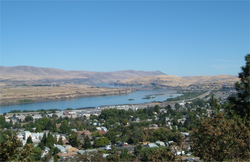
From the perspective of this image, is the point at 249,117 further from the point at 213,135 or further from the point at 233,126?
the point at 213,135

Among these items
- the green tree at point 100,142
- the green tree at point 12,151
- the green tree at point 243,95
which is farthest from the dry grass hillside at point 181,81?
the green tree at point 12,151

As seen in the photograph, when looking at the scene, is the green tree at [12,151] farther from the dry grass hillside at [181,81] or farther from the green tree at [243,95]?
the dry grass hillside at [181,81]

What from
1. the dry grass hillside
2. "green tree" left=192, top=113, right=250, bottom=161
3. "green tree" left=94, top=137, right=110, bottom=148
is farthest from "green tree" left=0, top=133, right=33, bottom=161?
the dry grass hillside

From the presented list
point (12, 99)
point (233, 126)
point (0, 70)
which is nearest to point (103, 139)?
point (233, 126)

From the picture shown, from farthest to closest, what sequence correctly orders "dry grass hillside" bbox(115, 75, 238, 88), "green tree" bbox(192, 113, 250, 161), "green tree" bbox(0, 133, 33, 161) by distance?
"dry grass hillside" bbox(115, 75, 238, 88)
"green tree" bbox(192, 113, 250, 161)
"green tree" bbox(0, 133, 33, 161)

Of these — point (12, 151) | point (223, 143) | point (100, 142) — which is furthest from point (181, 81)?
point (12, 151)

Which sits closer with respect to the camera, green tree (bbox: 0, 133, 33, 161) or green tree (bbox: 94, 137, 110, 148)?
green tree (bbox: 0, 133, 33, 161)

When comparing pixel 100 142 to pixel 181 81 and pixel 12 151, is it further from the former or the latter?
pixel 181 81

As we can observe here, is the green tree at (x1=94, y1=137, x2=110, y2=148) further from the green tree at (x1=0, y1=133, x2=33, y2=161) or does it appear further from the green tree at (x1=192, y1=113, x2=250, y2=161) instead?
the green tree at (x1=0, y1=133, x2=33, y2=161)
